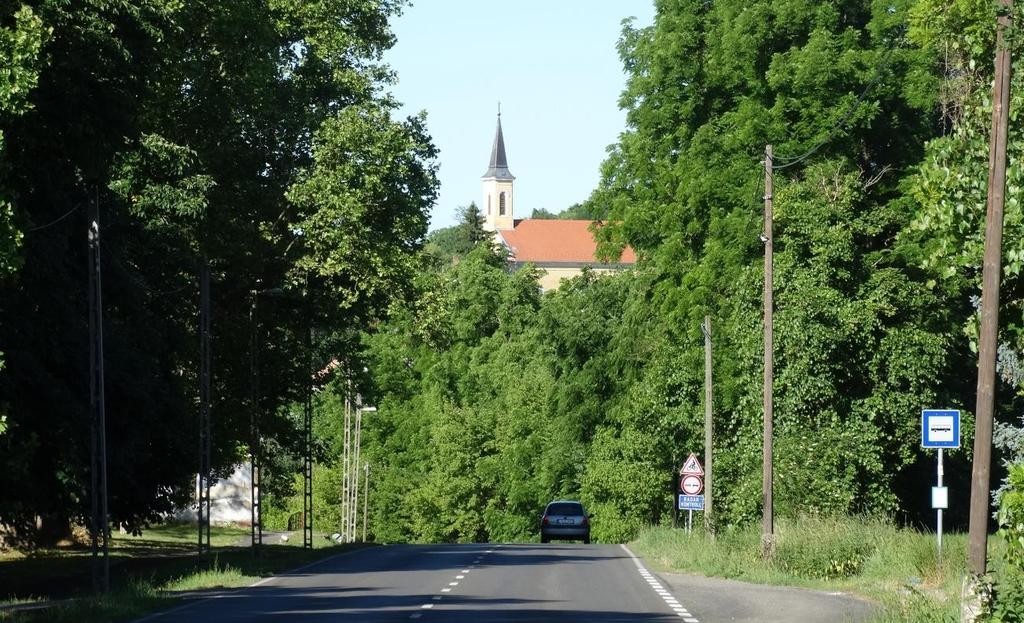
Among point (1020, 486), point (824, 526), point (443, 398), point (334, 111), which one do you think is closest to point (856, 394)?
point (824, 526)

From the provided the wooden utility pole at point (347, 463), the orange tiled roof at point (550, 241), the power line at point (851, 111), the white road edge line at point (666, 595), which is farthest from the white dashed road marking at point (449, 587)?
the orange tiled roof at point (550, 241)

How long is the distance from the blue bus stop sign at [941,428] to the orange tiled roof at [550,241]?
497 feet

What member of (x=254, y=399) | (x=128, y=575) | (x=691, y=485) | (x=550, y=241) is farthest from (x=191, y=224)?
(x=550, y=241)

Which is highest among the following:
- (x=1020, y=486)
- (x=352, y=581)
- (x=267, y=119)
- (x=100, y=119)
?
(x=267, y=119)

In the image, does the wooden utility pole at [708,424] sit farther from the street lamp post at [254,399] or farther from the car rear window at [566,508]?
the car rear window at [566,508]

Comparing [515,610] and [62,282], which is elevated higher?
[62,282]

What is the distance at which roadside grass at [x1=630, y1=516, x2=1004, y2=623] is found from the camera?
86.2ft

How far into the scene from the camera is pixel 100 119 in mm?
23781

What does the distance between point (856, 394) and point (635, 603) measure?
22.9 metres

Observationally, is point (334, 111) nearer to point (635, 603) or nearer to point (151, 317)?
point (151, 317)

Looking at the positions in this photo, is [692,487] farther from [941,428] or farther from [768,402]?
[941,428]

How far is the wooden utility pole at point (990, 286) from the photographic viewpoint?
695 inches

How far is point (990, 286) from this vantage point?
59.0ft

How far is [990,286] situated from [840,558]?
1358cm
